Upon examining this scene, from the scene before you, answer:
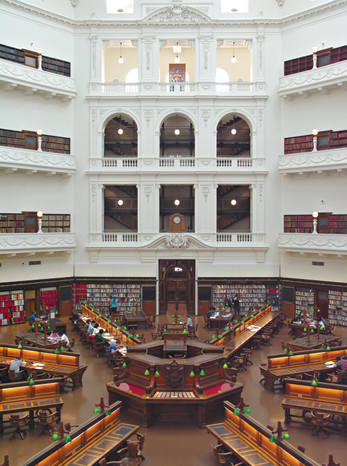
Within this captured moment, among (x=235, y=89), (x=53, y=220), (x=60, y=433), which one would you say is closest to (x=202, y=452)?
(x=60, y=433)

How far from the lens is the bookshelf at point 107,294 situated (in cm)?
2109

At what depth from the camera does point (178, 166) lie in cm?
2133

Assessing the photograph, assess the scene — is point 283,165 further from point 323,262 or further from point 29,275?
point 29,275

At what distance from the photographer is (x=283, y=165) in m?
20.7

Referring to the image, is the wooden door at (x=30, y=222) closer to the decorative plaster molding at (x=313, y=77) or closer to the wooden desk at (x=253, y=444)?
the decorative plaster molding at (x=313, y=77)

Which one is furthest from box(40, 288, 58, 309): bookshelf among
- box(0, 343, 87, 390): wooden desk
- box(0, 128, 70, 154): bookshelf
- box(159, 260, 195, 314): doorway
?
box(0, 343, 87, 390): wooden desk

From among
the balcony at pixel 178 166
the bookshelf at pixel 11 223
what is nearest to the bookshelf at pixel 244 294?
the balcony at pixel 178 166

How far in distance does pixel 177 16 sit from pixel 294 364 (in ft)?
57.9

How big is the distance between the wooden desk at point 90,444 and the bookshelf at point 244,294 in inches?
508

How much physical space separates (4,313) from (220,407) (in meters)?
12.7

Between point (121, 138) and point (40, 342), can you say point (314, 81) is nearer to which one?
point (121, 138)

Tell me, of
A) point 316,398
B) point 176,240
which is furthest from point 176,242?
point 316,398

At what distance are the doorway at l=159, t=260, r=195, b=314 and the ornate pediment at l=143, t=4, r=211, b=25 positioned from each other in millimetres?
12056

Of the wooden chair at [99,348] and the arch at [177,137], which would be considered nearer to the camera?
the wooden chair at [99,348]
